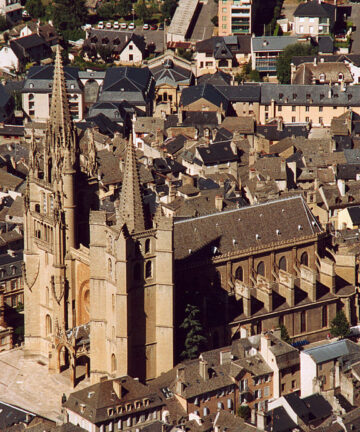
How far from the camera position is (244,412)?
146m

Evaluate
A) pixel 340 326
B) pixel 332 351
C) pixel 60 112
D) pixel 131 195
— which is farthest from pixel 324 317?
pixel 60 112

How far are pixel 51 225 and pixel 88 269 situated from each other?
645 centimetres

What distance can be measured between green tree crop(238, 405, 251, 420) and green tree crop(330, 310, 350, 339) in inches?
789

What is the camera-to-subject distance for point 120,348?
488 feet

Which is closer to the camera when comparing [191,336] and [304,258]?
[191,336]

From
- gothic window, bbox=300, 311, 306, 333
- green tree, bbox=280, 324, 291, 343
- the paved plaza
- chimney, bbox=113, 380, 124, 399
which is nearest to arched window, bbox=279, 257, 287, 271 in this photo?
gothic window, bbox=300, 311, 306, 333

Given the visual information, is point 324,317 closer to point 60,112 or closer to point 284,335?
point 284,335

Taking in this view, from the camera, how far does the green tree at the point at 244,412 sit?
145m

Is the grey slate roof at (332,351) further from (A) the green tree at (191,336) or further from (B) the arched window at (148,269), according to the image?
(B) the arched window at (148,269)

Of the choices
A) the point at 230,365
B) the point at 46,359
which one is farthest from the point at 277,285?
the point at 46,359

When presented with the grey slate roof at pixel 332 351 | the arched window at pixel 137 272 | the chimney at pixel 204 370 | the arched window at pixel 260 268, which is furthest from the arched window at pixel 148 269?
the arched window at pixel 260 268

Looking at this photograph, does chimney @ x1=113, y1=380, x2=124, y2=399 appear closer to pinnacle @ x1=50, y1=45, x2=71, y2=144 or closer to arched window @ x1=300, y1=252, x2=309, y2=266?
pinnacle @ x1=50, y1=45, x2=71, y2=144

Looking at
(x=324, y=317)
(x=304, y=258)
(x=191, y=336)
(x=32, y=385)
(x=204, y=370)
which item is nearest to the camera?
(x=204, y=370)

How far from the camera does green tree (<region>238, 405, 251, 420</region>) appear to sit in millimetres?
145125
